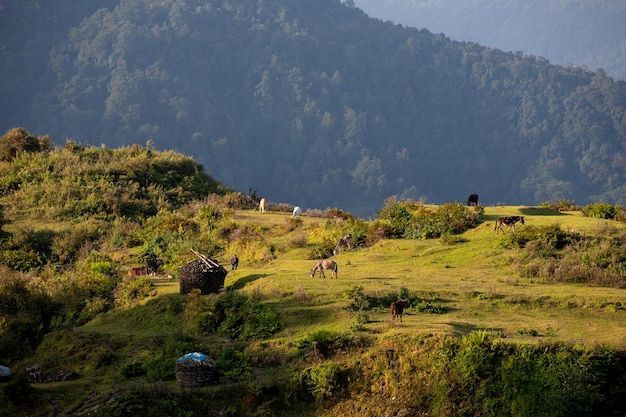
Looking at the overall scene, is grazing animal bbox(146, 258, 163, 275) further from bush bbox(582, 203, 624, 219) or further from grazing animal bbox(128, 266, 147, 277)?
bush bbox(582, 203, 624, 219)

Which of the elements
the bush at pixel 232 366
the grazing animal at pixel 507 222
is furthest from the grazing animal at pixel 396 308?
the grazing animal at pixel 507 222

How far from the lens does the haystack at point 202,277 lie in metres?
25.2

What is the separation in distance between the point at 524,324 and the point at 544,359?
2.75 meters

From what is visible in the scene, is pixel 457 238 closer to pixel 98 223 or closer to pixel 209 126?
pixel 98 223

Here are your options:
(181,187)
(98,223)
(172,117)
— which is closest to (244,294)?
(98,223)

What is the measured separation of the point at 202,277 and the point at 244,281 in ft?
6.36

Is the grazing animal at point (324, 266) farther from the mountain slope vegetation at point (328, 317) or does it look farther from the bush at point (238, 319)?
the bush at point (238, 319)

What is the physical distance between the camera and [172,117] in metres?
191

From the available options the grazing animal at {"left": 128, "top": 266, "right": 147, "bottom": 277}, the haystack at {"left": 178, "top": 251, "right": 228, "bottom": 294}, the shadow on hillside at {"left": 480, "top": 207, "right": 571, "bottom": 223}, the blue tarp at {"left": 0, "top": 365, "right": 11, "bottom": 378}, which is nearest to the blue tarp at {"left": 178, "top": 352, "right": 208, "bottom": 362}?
the blue tarp at {"left": 0, "top": 365, "right": 11, "bottom": 378}

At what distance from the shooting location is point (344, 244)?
32.8m

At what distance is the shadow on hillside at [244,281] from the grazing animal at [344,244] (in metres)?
6.27

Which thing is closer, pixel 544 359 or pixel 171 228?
pixel 544 359

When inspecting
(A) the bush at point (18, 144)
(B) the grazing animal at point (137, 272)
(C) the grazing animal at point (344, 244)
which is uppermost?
(A) the bush at point (18, 144)

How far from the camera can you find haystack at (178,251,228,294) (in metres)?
25.2
